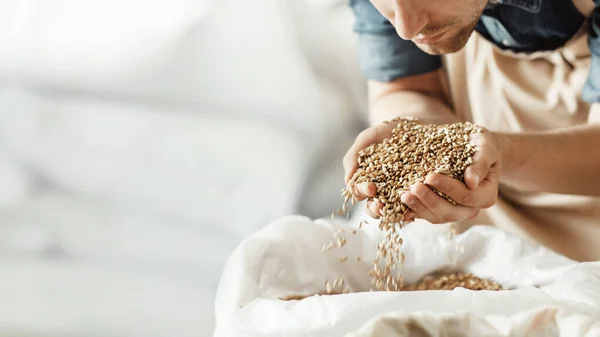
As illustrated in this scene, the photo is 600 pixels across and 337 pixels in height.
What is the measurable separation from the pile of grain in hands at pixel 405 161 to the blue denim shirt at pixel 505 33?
0.63 ft

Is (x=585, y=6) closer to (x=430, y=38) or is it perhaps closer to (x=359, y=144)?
(x=430, y=38)

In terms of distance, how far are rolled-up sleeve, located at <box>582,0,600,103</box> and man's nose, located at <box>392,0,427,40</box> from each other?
256mm

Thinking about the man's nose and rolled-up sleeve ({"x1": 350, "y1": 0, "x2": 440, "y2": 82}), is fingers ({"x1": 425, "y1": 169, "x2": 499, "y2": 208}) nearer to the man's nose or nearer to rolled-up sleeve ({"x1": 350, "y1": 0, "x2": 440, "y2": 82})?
the man's nose

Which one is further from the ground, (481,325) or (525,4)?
(525,4)

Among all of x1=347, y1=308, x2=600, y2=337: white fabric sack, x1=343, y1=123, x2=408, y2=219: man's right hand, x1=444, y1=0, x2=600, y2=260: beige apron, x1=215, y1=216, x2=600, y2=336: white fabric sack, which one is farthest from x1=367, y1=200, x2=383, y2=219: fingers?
x1=444, y1=0, x2=600, y2=260: beige apron

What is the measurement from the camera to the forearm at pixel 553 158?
0.91 metres

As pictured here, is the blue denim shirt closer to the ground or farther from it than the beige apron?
farther from it

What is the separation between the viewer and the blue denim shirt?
938 mm

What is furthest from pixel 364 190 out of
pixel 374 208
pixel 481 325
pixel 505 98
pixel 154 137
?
pixel 154 137

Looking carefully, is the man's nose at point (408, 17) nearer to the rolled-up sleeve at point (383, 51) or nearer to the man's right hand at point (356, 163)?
the man's right hand at point (356, 163)

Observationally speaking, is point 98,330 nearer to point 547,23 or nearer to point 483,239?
point 483,239

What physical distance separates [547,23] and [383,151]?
29cm

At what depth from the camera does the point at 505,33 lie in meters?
0.98

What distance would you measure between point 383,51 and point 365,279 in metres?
0.34
